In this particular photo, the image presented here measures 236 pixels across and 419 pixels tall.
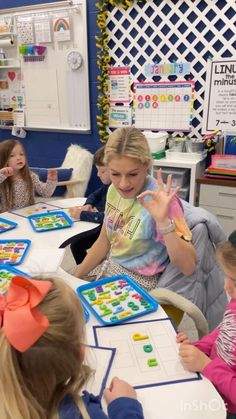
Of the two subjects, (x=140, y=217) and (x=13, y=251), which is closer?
(x=140, y=217)

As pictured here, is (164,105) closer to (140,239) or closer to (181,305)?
(140,239)

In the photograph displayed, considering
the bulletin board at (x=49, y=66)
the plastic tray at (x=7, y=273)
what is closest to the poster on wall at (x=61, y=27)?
the bulletin board at (x=49, y=66)

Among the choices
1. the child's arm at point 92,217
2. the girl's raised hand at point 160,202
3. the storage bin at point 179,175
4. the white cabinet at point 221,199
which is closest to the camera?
the girl's raised hand at point 160,202

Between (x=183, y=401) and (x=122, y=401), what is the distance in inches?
5.1

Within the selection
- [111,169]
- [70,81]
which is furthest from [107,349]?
[70,81]

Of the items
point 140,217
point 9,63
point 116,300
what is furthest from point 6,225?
point 9,63

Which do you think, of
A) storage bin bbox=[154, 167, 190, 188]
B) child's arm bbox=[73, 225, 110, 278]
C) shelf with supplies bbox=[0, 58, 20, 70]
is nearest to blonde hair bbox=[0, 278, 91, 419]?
child's arm bbox=[73, 225, 110, 278]

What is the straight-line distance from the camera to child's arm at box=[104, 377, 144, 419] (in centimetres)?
69

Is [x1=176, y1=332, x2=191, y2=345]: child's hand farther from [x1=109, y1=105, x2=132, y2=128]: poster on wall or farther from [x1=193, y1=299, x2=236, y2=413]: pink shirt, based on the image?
[x1=109, y1=105, x2=132, y2=128]: poster on wall

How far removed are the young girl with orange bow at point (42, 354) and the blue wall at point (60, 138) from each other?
2792 mm

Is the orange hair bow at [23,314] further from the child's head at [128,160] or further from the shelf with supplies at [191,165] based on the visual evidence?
the shelf with supplies at [191,165]

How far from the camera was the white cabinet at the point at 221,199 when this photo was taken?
8.19 ft

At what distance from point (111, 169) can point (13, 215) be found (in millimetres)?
798

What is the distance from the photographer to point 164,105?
2.95 m
